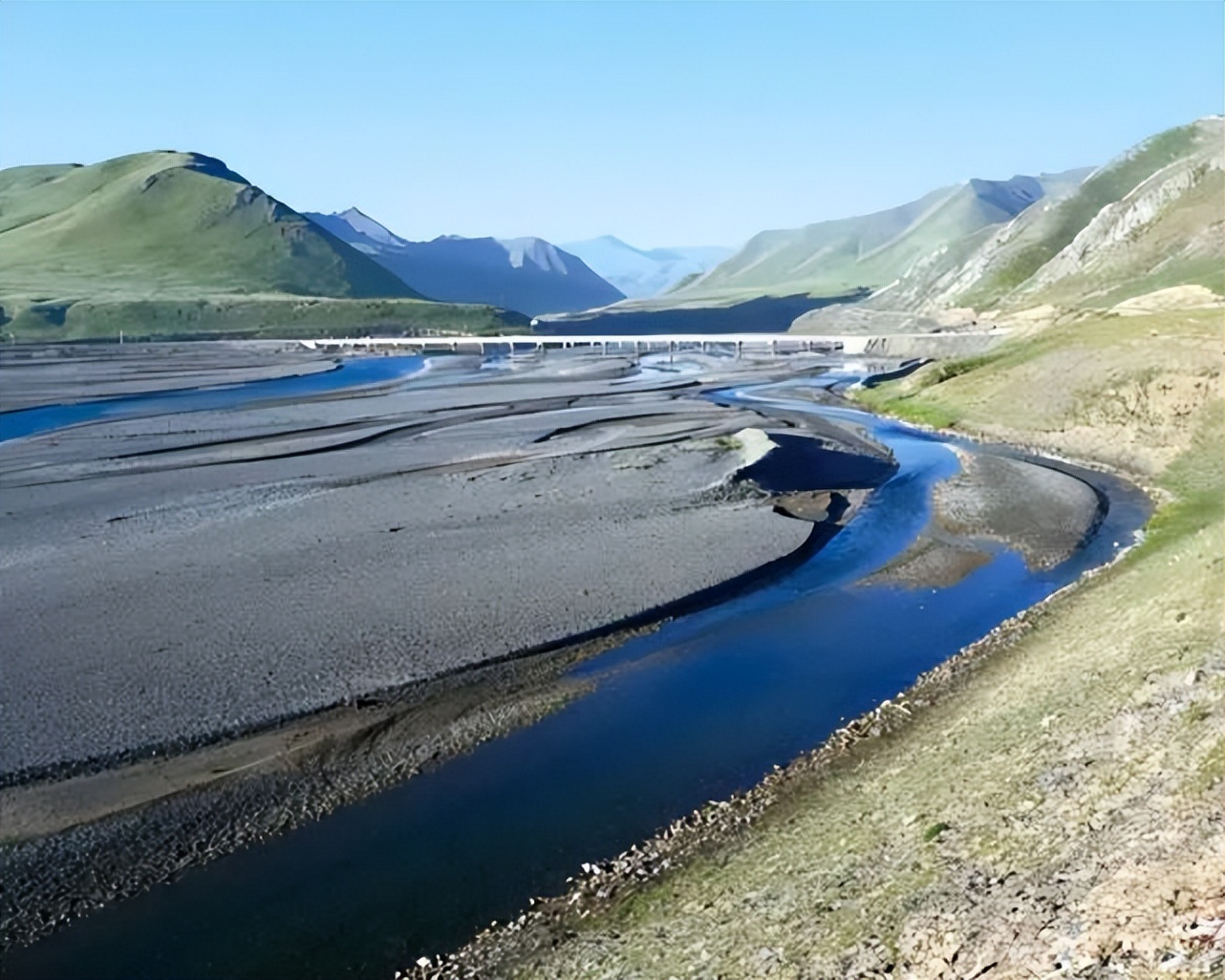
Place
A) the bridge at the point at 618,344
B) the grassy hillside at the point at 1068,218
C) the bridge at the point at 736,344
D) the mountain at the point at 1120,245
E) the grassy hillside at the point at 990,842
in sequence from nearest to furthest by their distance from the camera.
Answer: the grassy hillside at the point at 990,842 → the mountain at the point at 1120,245 → the bridge at the point at 736,344 → the bridge at the point at 618,344 → the grassy hillside at the point at 1068,218

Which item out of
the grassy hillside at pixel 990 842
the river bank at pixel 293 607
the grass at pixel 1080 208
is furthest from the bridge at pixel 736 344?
the grassy hillside at pixel 990 842

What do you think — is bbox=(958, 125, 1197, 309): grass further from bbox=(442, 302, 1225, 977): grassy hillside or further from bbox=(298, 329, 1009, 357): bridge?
bbox=(442, 302, 1225, 977): grassy hillside

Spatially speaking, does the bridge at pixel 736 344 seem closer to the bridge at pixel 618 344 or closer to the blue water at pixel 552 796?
the bridge at pixel 618 344

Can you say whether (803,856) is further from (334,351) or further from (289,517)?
(334,351)

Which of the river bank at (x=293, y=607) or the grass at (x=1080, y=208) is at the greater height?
the grass at (x=1080, y=208)

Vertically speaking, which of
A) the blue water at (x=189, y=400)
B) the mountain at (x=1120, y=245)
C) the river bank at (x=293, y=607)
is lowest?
the river bank at (x=293, y=607)

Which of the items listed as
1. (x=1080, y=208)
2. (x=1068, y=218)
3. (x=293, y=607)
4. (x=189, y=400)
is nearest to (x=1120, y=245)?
(x=1068, y=218)
